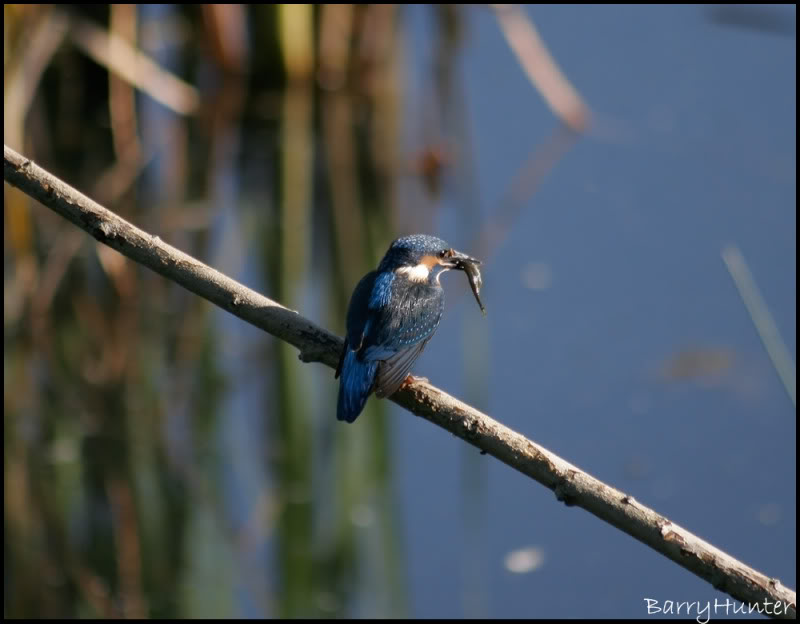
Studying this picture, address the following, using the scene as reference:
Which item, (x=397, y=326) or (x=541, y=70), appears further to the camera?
(x=541, y=70)

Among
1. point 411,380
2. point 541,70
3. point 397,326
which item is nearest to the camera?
point 411,380

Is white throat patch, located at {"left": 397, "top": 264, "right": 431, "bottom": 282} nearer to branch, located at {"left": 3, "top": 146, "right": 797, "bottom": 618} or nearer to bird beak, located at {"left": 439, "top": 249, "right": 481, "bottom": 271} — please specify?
bird beak, located at {"left": 439, "top": 249, "right": 481, "bottom": 271}

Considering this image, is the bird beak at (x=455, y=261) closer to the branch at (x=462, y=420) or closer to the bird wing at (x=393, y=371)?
the bird wing at (x=393, y=371)

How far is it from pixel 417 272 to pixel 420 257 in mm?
39

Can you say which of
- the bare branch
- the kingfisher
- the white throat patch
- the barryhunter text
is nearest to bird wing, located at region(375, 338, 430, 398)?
the kingfisher

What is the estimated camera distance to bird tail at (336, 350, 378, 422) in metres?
2.42

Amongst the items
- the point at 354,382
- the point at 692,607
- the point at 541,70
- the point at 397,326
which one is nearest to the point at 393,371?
the point at 354,382

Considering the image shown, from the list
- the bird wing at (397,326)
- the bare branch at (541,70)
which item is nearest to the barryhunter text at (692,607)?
the bird wing at (397,326)

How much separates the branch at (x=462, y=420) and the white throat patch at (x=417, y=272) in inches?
18.7

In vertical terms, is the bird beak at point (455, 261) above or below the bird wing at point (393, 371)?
above

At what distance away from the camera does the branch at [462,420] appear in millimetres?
1870

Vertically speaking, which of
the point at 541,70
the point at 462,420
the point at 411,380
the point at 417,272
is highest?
the point at 541,70

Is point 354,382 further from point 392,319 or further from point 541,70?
point 541,70

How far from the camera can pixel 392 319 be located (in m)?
2.62
